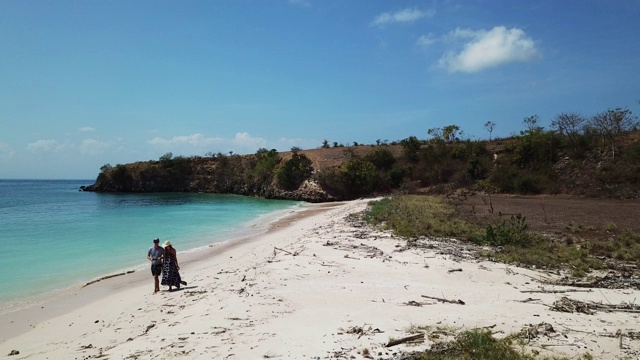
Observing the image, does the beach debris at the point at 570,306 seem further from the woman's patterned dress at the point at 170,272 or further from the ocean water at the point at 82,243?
the ocean water at the point at 82,243

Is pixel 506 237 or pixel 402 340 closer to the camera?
pixel 402 340

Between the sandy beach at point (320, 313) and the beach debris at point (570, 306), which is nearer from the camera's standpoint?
the sandy beach at point (320, 313)

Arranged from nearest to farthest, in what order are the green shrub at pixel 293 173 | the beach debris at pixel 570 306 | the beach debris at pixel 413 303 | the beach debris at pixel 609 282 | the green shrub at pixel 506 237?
the beach debris at pixel 570 306, the beach debris at pixel 413 303, the beach debris at pixel 609 282, the green shrub at pixel 506 237, the green shrub at pixel 293 173

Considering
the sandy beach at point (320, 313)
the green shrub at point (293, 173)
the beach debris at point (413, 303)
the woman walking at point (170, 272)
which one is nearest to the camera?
the sandy beach at point (320, 313)

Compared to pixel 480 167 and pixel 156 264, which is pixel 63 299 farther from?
pixel 480 167

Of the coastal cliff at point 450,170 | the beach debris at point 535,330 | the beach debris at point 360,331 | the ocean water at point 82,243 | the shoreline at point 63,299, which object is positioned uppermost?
the coastal cliff at point 450,170

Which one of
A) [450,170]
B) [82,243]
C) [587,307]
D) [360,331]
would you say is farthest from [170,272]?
[450,170]

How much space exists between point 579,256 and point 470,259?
10.0 ft

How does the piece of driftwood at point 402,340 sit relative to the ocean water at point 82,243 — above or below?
above

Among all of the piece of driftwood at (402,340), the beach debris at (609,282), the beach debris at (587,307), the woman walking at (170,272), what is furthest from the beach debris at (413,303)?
the woman walking at (170,272)

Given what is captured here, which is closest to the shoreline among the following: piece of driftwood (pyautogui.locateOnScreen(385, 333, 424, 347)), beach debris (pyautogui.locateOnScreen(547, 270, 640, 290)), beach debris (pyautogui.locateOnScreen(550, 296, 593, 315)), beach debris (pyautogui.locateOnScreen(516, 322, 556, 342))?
piece of driftwood (pyautogui.locateOnScreen(385, 333, 424, 347))

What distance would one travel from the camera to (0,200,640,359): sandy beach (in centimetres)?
534

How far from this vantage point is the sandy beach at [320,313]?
5.34 meters

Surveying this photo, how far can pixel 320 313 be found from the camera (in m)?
6.76
